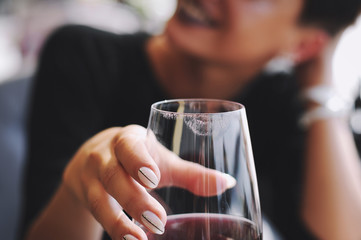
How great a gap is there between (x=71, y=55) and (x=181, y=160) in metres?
0.81

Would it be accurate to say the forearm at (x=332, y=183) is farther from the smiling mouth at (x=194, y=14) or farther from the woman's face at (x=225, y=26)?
the smiling mouth at (x=194, y=14)

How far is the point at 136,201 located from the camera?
0.34 meters

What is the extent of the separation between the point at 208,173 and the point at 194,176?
1 cm

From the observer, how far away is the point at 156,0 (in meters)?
3.79

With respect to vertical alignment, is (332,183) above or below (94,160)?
below

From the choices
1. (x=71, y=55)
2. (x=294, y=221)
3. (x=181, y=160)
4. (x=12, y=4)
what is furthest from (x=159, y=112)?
(x=12, y=4)

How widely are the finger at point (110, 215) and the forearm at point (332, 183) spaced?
71 cm

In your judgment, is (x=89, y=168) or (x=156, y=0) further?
(x=156, y=0)

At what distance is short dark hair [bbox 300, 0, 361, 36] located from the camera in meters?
1.02

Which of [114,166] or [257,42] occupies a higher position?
[257,42]

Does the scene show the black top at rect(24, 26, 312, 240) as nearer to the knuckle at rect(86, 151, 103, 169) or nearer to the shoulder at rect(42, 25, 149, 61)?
the shoulder at rect(42, 25, 149, 61)

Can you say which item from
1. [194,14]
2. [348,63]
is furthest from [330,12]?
[348,63]

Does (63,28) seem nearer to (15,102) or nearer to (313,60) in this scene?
(15,102)

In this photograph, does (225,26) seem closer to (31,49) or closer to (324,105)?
(324,105)
